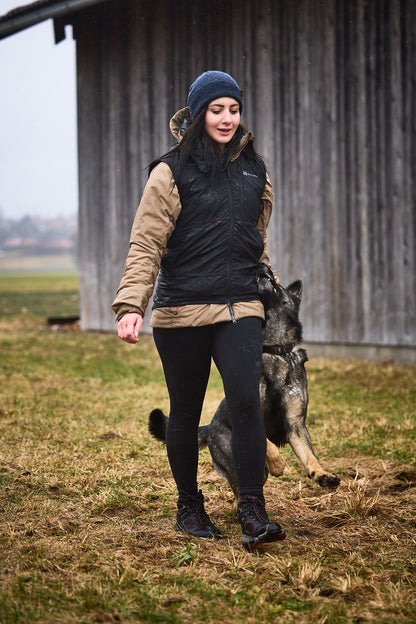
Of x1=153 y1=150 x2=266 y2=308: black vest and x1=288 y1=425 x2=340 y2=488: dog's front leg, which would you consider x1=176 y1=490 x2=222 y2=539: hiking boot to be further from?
x1=153 y1=150 x2=266 y2=308: black vest

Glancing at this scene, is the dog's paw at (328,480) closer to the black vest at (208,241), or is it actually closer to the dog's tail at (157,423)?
the black vest at (208,241)

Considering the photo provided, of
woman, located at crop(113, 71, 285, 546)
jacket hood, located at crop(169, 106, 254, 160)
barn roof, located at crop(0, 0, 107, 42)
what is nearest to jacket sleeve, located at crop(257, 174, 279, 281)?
woman, located at crop(113, 71, 285, 546)

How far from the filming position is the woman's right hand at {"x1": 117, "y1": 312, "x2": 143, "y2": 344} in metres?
3.25

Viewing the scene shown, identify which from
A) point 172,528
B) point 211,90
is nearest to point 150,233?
point 211,90

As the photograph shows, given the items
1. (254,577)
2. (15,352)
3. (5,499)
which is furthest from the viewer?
(15,352)

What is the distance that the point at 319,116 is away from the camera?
33.9 feet

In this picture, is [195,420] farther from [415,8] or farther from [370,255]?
[415,8]

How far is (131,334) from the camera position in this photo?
3254mm

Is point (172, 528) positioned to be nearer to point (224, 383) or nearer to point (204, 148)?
point (224, 383)

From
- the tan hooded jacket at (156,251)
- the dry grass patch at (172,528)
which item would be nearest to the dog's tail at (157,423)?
the dry grass patch at (172,528)

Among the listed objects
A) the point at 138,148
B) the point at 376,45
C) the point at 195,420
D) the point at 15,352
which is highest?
the point at 376,45

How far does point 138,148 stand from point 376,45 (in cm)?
443

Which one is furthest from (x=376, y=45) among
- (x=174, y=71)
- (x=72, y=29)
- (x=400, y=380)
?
(x=72, y=29)

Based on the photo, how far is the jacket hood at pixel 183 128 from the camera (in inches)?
142
